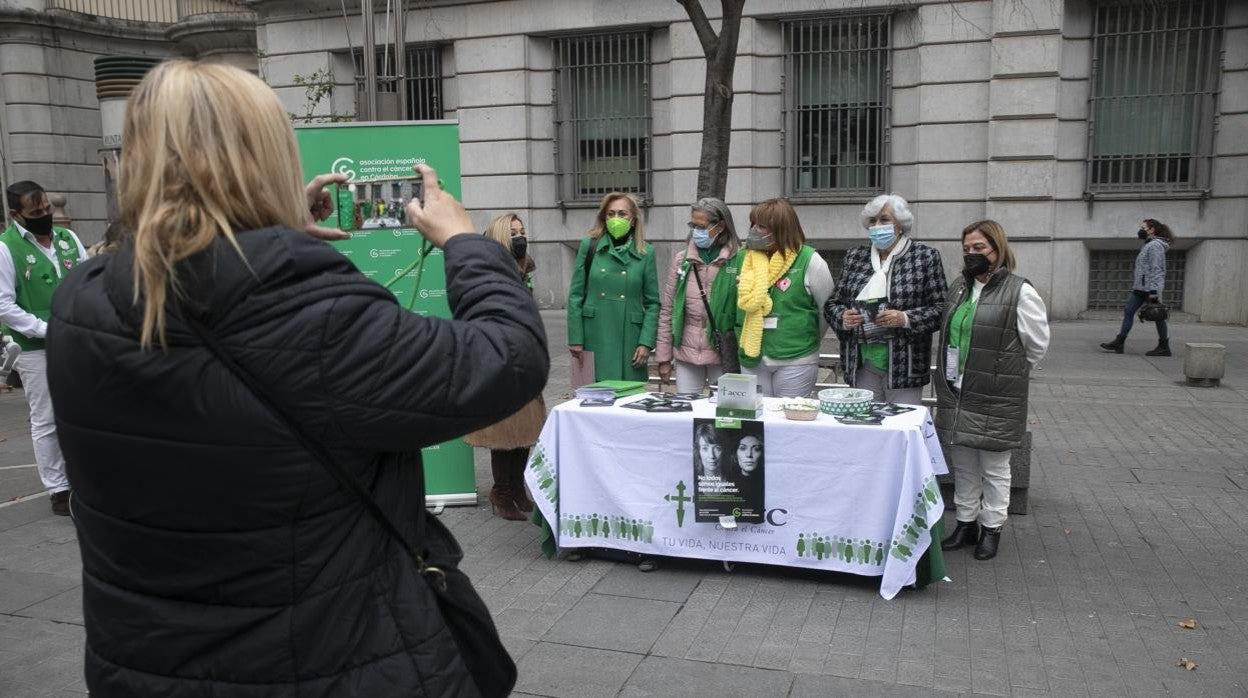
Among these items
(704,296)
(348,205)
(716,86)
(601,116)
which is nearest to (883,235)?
(704,296)

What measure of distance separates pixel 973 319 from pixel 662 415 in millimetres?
1707

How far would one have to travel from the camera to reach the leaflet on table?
5.12 meters

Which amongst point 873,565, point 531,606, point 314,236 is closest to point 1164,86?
point 873,565

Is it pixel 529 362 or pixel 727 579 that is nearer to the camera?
pixel 529 362

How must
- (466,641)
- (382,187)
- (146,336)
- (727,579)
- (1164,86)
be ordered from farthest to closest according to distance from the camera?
1. (1164,86)
2. (727,579)
3. (382,187)
4. (466,641)
5. (146,336)

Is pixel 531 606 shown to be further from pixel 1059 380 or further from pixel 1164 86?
pixel 1164 86

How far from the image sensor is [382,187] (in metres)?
2.88

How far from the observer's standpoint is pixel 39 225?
21.5 ft

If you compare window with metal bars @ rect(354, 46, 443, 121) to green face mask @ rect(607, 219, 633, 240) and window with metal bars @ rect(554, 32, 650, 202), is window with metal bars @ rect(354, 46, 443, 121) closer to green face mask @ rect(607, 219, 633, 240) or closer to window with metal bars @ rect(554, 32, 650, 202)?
window with metal bars @ rect(554, 32, 650, 202)

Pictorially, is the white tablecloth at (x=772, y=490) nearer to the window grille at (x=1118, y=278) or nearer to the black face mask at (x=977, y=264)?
the black face mask at (x=977, y=264)

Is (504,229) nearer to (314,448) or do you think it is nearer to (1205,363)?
(314,448)

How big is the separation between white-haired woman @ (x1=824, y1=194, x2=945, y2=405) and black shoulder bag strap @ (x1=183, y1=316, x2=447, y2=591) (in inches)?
178

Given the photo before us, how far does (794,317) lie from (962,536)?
63.2 inches

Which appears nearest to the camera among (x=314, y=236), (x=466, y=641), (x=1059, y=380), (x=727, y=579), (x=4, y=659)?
(x=314, y=236)
